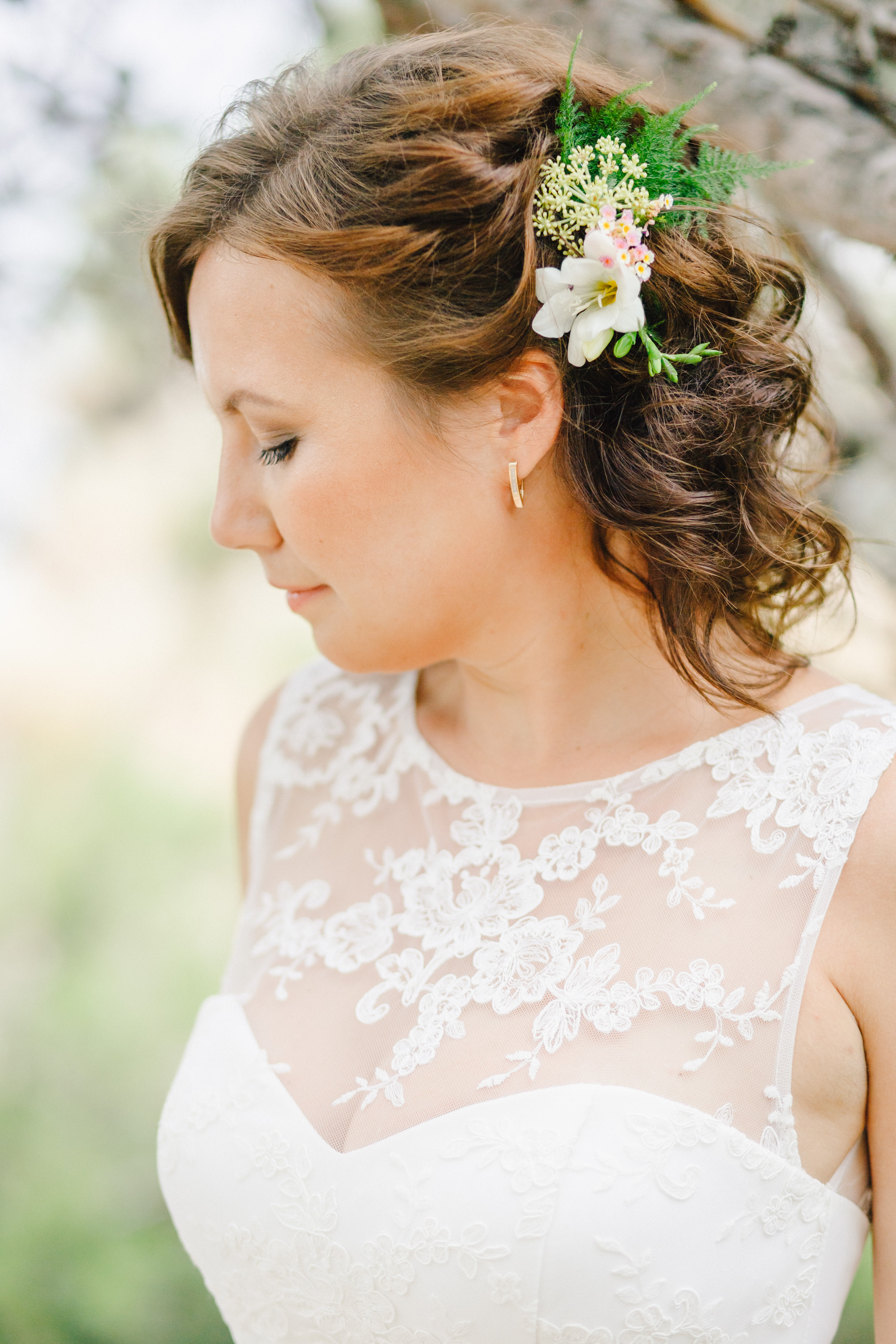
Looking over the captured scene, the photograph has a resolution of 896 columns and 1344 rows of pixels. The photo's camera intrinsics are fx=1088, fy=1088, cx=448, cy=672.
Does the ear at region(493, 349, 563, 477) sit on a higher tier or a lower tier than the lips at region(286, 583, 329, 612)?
higher

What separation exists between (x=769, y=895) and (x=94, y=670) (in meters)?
2.77

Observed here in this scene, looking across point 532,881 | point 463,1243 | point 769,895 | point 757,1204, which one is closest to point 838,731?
point 769,895

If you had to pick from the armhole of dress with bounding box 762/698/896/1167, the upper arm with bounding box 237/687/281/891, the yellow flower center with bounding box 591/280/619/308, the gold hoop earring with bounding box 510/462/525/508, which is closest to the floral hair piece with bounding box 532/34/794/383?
the yellow flower center with bounding box 591/280/619/308

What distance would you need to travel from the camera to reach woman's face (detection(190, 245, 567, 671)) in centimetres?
123

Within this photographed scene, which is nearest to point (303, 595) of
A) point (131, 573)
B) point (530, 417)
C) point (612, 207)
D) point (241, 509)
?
point (241, 509)

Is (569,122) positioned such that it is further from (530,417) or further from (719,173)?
(530,417)

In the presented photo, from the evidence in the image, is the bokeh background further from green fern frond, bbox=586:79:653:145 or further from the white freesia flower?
the white freesia flower

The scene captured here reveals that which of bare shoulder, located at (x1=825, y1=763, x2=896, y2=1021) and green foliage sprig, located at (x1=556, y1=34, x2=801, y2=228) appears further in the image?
green foliage sprig, located at (x1=556, y1=34, x2=801, y2=228)

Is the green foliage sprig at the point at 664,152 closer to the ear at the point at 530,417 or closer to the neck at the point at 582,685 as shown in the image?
the ear at the point at 530,417

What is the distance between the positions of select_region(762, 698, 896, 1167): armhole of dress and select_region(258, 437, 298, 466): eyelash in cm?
78

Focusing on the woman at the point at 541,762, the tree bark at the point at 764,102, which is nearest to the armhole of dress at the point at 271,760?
the woman at the point at 541,762

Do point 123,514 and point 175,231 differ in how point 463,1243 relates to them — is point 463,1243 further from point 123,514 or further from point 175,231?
point 123,514

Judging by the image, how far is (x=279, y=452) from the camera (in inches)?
50.3

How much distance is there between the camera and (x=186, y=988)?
3.42 meters
